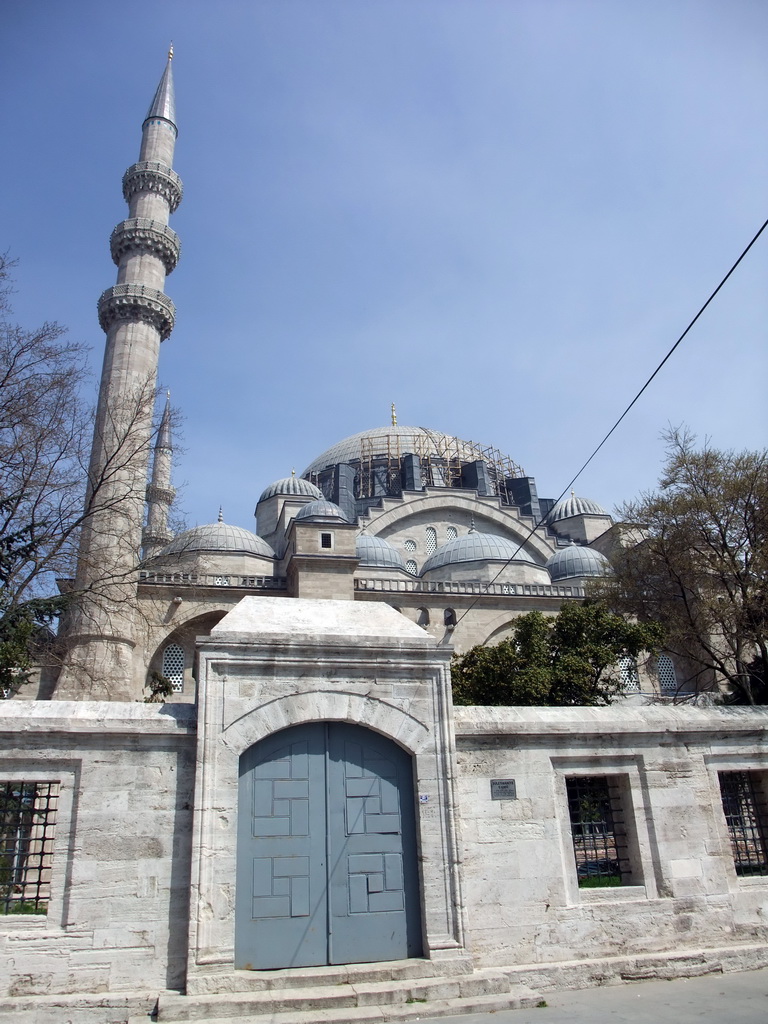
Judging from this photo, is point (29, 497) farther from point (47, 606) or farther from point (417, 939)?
point (417, 939)

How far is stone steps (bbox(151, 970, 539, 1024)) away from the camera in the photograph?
464 centimetres

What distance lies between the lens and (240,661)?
18.2 feet

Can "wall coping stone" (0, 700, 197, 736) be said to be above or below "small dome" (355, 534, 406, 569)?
below

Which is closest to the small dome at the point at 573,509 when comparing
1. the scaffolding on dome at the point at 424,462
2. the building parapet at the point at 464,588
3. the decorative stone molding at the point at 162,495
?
the scaffolding on dome at the point at 424,462

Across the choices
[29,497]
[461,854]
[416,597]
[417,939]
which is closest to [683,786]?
[461,854]

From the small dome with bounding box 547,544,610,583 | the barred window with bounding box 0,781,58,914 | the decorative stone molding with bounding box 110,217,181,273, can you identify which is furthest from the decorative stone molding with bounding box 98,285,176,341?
the barred window with bounding box 0,781,58,914

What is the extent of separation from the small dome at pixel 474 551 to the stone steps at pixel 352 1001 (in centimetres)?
2118

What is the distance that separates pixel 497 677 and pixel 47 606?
8147 mm

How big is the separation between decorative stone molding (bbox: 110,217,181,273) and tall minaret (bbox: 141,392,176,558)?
18.4 ft

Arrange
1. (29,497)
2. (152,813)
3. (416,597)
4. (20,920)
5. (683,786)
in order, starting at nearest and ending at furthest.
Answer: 1. (20,920)
2. (152,813)
3. (683,786)
4. (29,497)
5. (416,597)

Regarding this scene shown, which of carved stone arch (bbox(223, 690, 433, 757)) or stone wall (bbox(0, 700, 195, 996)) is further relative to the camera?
carved stone arch (bbox(223, 690, 433, 757))

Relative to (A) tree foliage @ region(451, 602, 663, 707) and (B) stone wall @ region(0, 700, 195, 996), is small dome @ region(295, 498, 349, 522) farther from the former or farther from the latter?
(B) stone wall @ region(0, 700, 195, 996)

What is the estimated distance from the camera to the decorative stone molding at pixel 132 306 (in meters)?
21.9

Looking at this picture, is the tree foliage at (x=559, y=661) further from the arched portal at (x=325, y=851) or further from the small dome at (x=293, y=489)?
the small dome at (x=293, y=489)
